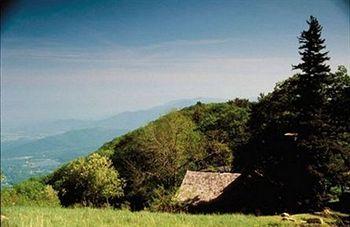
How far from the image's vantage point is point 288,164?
22.8m

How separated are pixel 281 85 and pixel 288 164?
25.4 ft

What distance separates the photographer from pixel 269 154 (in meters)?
25.5

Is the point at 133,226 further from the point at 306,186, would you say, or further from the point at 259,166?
the point at 259,166

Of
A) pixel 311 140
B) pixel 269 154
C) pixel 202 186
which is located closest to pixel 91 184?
pixel 202 186

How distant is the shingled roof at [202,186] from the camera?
26981mm

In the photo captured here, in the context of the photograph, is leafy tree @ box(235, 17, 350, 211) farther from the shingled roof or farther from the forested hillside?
the forested hillside

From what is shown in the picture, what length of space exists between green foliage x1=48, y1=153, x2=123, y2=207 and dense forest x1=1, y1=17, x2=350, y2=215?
0.28 ft

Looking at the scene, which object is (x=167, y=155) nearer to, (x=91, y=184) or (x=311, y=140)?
(x=91, y=184)

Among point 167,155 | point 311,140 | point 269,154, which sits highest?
point 311,140

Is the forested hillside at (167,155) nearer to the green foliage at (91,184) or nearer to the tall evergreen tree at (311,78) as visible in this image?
the green foliage at (91,184)

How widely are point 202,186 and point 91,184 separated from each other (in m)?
11.2

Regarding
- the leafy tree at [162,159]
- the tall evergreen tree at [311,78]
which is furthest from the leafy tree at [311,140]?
the leafy tree at [162,159]

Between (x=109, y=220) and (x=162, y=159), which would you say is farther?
(x=162, y=159)

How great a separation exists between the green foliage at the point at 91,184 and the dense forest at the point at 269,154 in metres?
0.08
